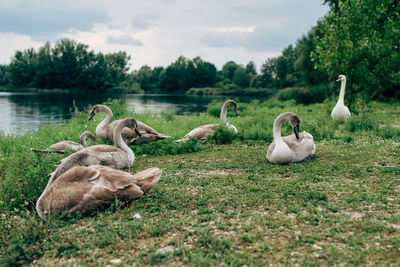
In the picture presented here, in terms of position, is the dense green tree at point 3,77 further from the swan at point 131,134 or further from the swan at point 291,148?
the swan at point 291,148

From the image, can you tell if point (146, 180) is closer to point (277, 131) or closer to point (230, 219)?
point (230, 219)

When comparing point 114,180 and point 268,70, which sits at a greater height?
point 268,70

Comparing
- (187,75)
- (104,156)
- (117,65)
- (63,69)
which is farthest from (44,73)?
(104,156)

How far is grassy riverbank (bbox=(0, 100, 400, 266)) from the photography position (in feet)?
11.7

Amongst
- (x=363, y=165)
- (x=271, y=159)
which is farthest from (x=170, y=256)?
(x=363, y=165)

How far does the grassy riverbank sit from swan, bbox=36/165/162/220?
0.55ft

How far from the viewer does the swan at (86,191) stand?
15.6 ft

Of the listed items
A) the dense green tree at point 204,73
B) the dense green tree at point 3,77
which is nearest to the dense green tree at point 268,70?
the dense green tree at point 204,73

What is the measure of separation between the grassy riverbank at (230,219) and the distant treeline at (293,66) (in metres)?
10.3

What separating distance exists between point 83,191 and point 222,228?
2.19m

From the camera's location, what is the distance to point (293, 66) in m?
71.9

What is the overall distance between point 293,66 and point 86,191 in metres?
72.8

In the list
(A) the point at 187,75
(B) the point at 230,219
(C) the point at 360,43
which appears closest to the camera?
(B) the point at 230,219

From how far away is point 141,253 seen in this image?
3615mm
